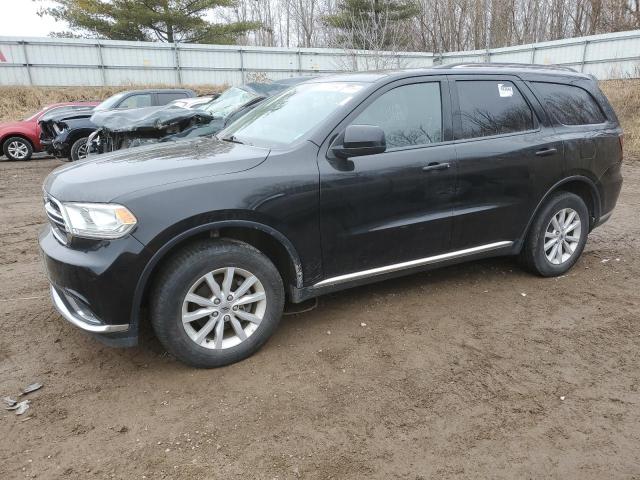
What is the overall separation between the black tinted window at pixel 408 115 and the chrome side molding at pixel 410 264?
88cm

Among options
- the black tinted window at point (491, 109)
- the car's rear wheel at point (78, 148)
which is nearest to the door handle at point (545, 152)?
the black tinted window at point (491, 109)

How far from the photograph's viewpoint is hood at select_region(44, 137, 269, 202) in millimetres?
2881

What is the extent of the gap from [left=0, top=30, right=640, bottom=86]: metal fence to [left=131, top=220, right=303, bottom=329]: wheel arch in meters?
16.0

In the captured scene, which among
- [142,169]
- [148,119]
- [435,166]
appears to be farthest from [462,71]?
[148,119]

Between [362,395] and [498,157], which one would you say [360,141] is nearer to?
[498,157]

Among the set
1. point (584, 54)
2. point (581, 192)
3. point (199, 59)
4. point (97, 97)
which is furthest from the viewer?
point (199, 59)

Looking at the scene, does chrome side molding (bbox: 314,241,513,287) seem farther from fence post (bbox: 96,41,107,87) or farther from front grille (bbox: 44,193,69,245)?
fence post (bbox: 96,41,107,87)

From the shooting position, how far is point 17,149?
43.3ft

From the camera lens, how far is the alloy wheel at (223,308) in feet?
9.89

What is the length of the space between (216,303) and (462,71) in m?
2.61

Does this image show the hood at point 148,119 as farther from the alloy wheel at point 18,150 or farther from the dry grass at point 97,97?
the dry grass at point 97,97

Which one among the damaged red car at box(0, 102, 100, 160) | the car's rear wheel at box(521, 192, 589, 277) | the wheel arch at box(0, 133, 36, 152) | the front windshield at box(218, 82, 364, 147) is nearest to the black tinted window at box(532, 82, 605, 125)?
the car's rear wheel at box(521, 192, 589, 277)

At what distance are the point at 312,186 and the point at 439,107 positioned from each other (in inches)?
50.8

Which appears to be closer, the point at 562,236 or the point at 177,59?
the point at 562,236
